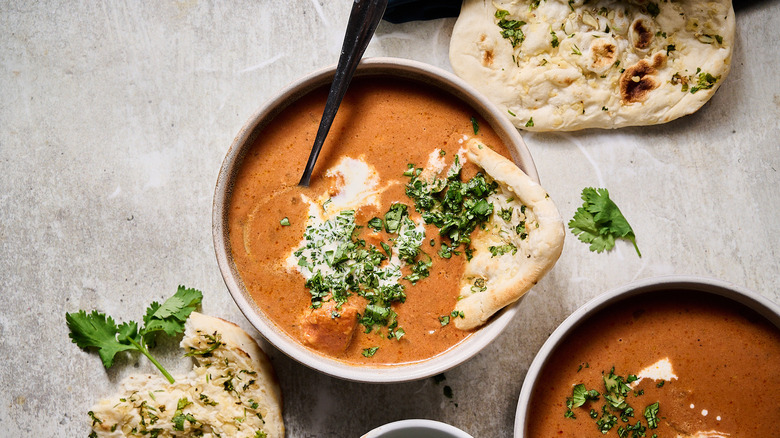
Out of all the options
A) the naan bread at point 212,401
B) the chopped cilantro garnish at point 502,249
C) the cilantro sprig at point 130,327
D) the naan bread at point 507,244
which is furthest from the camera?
the cilantro sprig at point 130,327

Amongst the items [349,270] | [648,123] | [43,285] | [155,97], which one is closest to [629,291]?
[648,123]

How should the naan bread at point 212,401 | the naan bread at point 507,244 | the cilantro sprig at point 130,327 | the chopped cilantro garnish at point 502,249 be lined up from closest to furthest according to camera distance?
1. the naan bread at point 507,244
2. the chopped cilantro garnish at point 502,249
3. the naan bread at point 212,401
4. the cilantro sprig at point 130,327

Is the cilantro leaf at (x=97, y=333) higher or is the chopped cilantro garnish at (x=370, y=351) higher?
the cilantro leaf at (x=97, y=333)

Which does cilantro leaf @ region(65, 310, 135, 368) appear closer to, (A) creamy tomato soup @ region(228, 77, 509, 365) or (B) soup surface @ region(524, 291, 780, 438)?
(A) creamy tomato soup @ region(228, 77, 509, 365)

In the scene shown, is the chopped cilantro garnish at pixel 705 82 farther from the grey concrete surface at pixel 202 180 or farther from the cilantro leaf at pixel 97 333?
the cilantro leaf at pixel 97 333

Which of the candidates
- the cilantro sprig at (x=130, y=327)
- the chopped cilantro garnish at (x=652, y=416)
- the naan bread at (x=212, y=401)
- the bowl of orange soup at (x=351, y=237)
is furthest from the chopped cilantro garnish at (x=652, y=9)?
the cilantro sprig at (x=130, y=327)

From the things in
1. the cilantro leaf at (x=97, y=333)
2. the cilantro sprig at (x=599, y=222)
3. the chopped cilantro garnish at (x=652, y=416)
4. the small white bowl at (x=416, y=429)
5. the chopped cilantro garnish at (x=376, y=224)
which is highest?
the cilantro sprig at (x=599, y=222)

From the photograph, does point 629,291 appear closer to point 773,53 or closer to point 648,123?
point 648,123
